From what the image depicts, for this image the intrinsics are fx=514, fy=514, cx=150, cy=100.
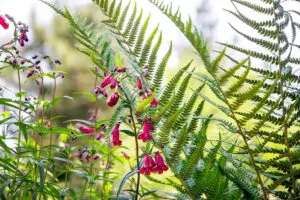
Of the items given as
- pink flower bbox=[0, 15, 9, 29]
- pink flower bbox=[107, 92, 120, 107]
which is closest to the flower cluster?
pink flower bbox=[107, 92, 120, 107]

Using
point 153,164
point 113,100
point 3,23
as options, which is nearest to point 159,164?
point 153,164

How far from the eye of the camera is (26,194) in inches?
51.8

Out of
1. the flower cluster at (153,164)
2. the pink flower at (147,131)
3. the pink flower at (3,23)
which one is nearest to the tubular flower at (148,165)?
the flower cluster at (153,164)

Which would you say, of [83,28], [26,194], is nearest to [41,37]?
[26,194]

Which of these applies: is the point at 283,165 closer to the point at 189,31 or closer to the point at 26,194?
the point at 189,31

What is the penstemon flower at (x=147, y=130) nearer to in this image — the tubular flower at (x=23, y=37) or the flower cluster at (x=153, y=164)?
the flower cluster at (x=153, y=164)

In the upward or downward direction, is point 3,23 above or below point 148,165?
above

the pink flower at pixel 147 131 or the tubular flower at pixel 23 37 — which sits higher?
the tubular flower at pixel 23 37

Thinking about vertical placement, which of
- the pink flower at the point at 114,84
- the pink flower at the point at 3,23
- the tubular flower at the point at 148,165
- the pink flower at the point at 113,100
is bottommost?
the tubular flower at the point at 148,165

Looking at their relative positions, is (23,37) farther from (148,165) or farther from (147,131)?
(147,131)

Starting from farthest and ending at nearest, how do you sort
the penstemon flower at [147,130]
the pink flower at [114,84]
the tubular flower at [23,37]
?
the tubular flower at [23,37] → the pink flower at [114,84] → the penstemon flower at [147,130]

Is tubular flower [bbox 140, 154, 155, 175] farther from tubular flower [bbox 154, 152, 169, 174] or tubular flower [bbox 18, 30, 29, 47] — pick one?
tubular flower [bbox 18, 30, 29, 47]

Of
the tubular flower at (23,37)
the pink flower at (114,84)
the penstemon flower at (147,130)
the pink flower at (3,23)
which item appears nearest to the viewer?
the penstemon flower at (147,130)

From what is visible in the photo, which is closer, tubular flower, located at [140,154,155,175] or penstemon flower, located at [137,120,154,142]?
penstemon flower, located at [137,120,154,142]
